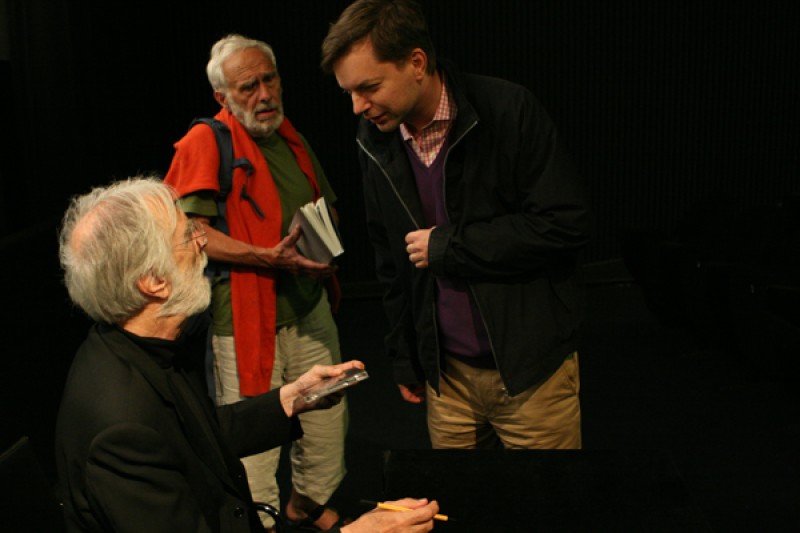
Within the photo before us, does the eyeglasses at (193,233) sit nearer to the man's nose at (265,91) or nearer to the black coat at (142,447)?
the black coat at (142,447)

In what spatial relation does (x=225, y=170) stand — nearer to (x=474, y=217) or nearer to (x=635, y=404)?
(x=474, y=217)

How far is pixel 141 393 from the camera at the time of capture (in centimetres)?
184

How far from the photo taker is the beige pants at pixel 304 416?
A: 133 inches

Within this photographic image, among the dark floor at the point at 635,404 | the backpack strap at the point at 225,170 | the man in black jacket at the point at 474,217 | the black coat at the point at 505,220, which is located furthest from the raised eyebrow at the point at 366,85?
the dark floor at the point at 635,404

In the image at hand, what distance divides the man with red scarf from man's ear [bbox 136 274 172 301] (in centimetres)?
116

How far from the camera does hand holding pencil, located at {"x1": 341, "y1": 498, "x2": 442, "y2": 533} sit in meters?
1.92

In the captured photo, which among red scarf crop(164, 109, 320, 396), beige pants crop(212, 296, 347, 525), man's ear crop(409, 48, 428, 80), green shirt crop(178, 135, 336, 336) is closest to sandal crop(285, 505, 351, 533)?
beige pants crop(212, 296, 347, 525)

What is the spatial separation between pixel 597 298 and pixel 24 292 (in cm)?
436

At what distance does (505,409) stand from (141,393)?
1182mm

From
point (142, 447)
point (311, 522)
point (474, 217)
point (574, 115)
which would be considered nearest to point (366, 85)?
point (474, 217)

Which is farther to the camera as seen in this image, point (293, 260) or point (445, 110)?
point (293, 260)

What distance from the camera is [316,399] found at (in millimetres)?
2332

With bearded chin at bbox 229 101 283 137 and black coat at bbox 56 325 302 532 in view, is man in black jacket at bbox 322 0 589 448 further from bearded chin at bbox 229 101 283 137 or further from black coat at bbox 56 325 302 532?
black coat at bbox 56 325 302 532

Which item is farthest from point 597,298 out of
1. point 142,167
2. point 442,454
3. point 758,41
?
point 442,454
